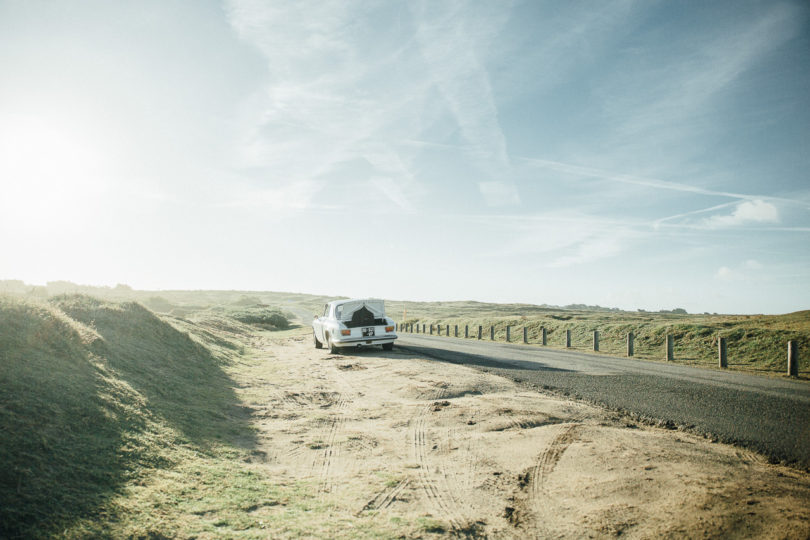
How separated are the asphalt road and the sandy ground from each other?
657 mm

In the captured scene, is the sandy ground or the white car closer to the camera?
the sandy ground

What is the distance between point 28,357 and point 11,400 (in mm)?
1443

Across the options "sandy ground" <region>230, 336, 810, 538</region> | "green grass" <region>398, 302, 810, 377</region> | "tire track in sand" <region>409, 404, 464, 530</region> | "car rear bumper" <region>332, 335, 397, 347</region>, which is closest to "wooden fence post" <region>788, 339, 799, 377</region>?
"green grass" <region>398, 302, 810, 377</region>

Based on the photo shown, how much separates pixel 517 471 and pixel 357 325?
10.9 metres

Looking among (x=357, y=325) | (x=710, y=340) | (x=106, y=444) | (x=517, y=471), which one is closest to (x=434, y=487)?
(x=517, y=471)

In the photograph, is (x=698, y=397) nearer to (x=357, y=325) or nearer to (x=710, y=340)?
(x=357, y=325)

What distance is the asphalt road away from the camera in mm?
5277

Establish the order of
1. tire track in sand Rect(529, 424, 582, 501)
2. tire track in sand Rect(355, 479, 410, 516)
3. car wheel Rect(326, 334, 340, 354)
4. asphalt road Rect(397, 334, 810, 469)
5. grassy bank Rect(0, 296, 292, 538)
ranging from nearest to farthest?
grassy bank Rect(0, 296, 292, 538) → tire track in sand Rect(355, 479, 410, 516) → tire track in sand Rect(529, 424, 582, 501) → asphalt road Rect(397, 334, 810, 469) → car wheel Rect(326, 334, 340, 354)

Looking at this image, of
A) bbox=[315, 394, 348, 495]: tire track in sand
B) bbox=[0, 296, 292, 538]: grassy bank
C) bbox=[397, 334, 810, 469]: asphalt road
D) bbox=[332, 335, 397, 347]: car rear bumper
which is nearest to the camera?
bbox=[0, 296, 292, 538]: grassy bank

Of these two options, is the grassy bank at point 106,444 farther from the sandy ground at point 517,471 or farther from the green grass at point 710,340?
the green grass at point 710,340

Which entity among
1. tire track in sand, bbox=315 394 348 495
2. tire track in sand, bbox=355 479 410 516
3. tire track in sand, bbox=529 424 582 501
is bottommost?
tire track in sand, bbox=315 394 348 495

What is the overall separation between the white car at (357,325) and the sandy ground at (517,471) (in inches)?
262

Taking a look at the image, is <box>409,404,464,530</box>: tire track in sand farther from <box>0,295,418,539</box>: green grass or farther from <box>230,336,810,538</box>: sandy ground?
<box>0,295,418,539</box>: green grass

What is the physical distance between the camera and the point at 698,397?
781 centimetres
